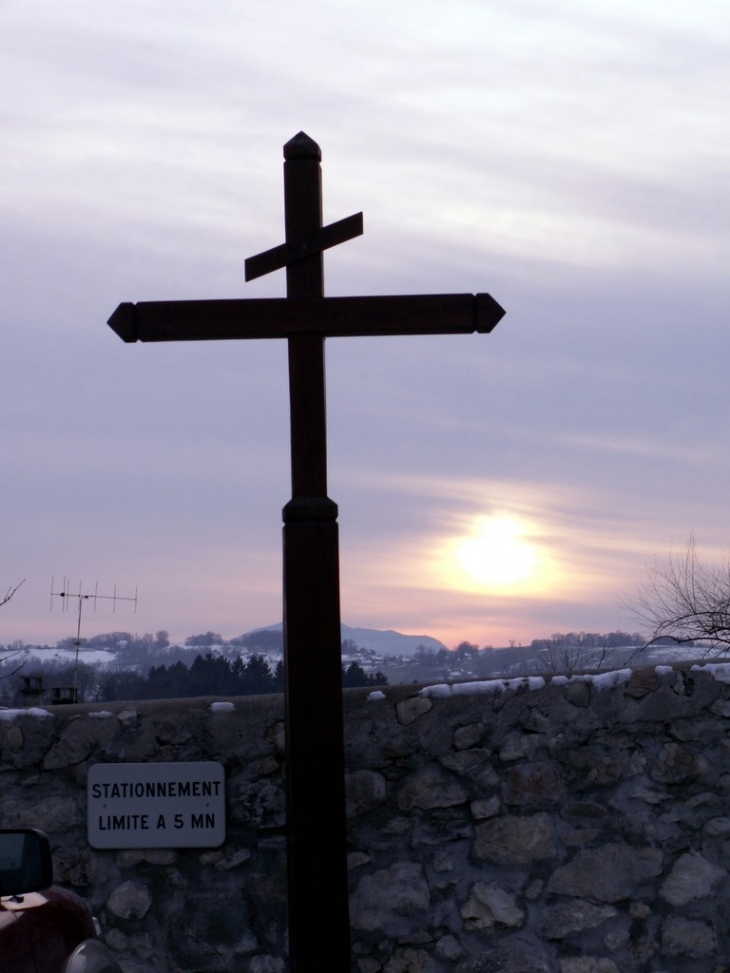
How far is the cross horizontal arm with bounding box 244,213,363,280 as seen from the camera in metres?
4.58

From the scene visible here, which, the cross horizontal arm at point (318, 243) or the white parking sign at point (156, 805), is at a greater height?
the cross horizontal arm at point (318, 243)

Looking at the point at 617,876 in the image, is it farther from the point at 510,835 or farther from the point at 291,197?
the point at 291,197

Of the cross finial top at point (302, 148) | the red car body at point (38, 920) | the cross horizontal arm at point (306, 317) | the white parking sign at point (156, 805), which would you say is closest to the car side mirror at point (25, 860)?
the red car body at point (38, 920)

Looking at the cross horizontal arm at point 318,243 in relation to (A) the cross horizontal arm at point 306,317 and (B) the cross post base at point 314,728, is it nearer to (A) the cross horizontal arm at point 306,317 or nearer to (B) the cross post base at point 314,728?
(A) the cross horizontal arm at point 306,317

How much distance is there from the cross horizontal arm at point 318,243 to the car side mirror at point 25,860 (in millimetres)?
2427

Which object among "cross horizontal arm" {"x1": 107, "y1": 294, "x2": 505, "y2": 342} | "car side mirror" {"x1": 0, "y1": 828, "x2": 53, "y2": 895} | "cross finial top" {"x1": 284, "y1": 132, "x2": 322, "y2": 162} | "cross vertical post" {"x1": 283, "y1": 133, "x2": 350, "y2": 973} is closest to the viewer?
"car side mirror" {"x1": 0, "y1": 828, "x2": 53, "y2": 895}

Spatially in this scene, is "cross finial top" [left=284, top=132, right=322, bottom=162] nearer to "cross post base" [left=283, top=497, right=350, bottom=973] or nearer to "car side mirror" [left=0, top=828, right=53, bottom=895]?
"cross post base" [left=283, top=497, right=350, bottom=973]

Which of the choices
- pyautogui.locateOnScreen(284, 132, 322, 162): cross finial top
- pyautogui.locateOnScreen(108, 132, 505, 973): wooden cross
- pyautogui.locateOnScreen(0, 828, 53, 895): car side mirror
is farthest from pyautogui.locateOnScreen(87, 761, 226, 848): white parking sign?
pyautogui.locateOnScreen(284, 132, 322, 162): cross finial top

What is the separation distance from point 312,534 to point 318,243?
1171 millimetres

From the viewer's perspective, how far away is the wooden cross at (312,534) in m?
4.32

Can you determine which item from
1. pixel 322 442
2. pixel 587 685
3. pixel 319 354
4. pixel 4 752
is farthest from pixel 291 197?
pixel 4 752

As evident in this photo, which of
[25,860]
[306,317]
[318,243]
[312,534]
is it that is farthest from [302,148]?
[25,860]

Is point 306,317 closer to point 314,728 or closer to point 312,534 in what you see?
point 312,534

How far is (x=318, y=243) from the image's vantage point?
15.0 feet
